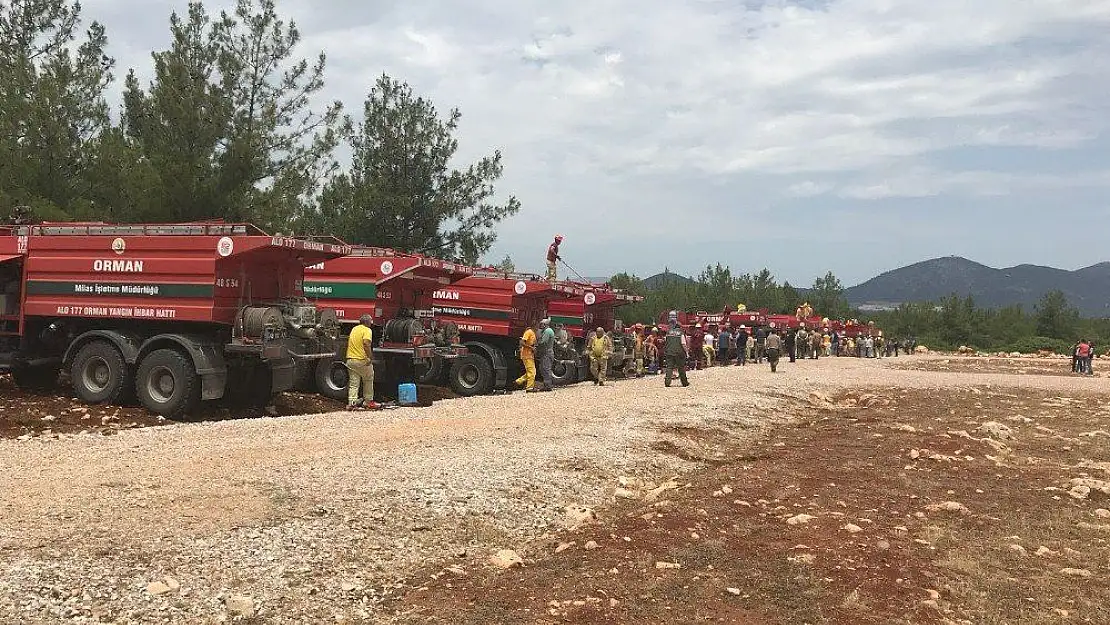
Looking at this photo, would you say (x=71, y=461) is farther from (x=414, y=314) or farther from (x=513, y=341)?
(x=513, y=341)

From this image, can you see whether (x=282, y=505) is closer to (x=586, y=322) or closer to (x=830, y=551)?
(x=830, y=551)

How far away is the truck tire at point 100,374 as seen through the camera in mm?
12062

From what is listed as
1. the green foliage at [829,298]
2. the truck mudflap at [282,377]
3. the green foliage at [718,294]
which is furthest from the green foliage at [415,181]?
the green foliage at [829,298]

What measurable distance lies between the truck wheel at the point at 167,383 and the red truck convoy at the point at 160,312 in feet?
0.05

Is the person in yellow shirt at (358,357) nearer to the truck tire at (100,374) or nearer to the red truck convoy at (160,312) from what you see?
the red truck convoy at (160,312)

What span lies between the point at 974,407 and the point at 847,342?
3440 centimetres

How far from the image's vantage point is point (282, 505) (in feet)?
20.7

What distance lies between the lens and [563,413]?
1223 centimetres

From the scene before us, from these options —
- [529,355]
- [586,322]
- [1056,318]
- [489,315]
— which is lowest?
[529,355]

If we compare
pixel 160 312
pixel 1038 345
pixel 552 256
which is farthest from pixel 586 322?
pixel 1038 345

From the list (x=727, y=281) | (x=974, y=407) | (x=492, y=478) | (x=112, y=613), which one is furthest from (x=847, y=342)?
(x=112, y=613)

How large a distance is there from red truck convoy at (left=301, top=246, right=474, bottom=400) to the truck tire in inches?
129

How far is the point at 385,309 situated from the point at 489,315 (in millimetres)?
3360

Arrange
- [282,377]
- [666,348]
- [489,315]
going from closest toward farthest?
1. [282,377]
2. [666,348]
3. [489,315]
